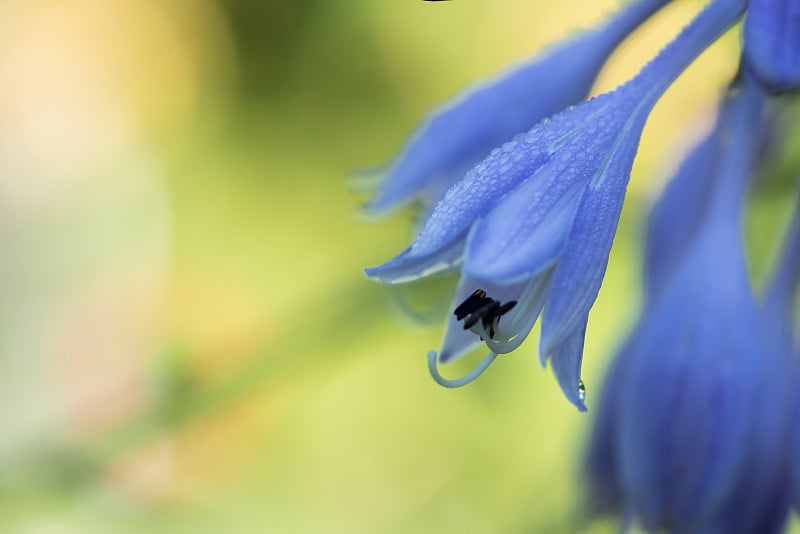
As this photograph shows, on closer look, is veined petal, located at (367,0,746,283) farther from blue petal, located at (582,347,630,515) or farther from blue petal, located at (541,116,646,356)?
blue petal, located at (582,347,630,515)

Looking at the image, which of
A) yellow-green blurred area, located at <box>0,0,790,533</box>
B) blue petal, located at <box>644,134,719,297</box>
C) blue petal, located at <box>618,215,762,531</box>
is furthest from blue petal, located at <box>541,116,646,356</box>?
yellow-green blurred area, located at <box>0,0,790,533</box>

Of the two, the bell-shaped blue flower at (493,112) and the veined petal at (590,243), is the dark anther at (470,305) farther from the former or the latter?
the bell-shaped blue flower at (493,112)

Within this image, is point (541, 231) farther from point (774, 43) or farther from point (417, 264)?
point (774, 43)

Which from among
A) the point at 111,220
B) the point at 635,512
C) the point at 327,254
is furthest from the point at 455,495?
the point at 635,512

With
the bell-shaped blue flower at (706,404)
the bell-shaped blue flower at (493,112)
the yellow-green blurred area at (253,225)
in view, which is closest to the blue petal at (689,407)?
the bell-shaped blue flower at (706,404)

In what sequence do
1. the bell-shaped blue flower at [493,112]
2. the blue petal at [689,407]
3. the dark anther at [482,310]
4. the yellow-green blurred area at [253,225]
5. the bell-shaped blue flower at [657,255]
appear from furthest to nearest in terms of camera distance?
the yellow-green blurred area at [253,225] → the bell-shaped blue flower at [657,255] → the bell-shaped blue flower at [493,112] → the blue petal at [689,407] → the dark anther at [482,310]

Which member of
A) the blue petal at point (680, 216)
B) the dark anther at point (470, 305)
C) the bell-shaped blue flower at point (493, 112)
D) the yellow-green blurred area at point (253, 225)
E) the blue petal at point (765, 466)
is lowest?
the blue petal at point (765, 466)
